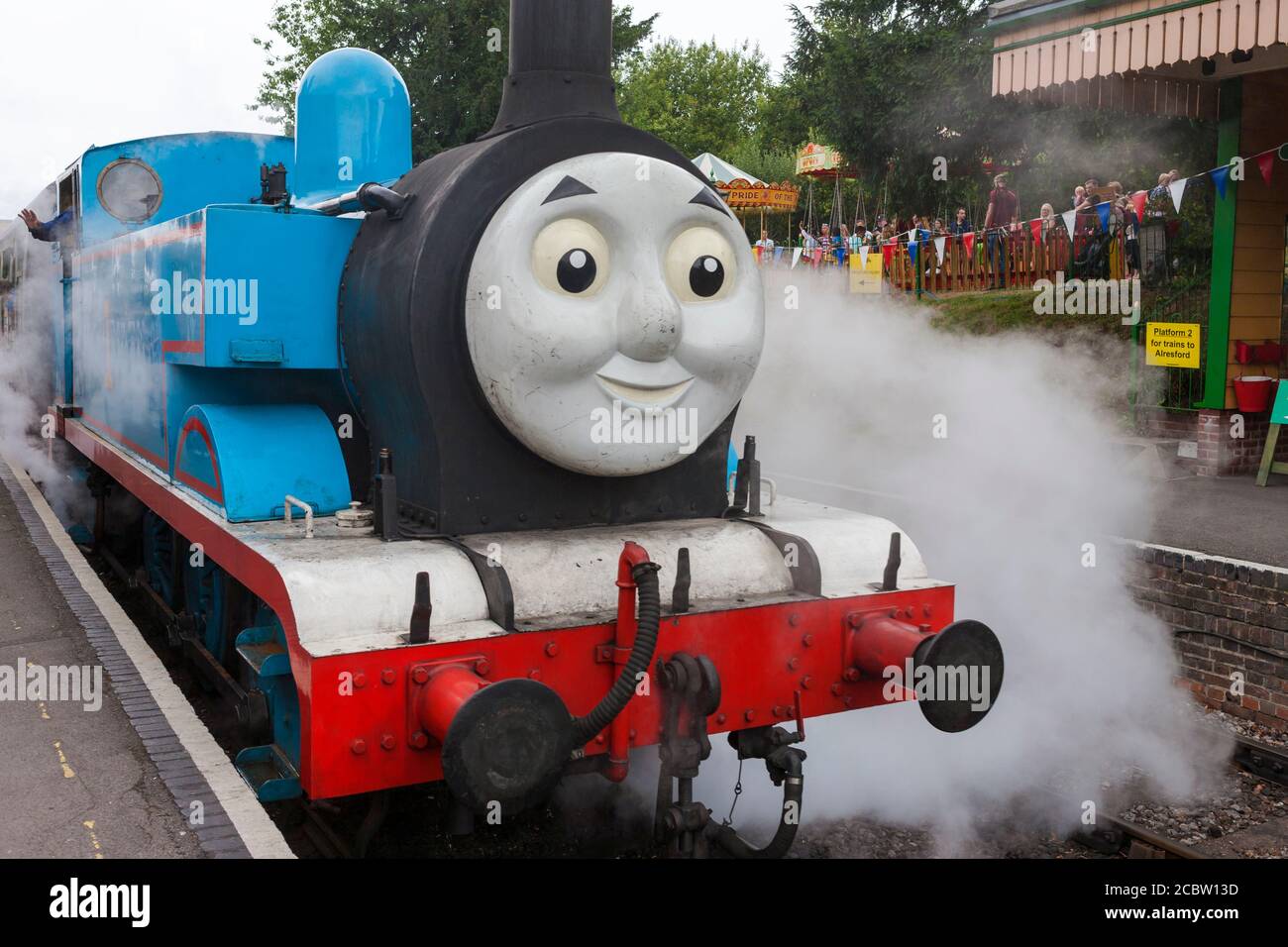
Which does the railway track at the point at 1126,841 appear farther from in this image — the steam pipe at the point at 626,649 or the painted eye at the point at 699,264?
the painted eye at the point at 699,264

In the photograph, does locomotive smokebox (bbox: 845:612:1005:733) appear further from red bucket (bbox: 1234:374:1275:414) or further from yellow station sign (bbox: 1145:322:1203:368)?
yellow station sign (bbox: 1145:322:1203:368)

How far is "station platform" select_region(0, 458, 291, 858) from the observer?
10.3ft

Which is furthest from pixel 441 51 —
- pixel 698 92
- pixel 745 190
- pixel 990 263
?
pixel 698 92

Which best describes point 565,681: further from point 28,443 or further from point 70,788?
point 28,443

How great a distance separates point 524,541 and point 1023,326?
11007 millimetres

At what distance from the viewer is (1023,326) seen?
13.2m

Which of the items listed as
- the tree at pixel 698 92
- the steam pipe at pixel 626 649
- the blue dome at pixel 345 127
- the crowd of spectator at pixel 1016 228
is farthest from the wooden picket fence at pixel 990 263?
the tree at pixel 698 92

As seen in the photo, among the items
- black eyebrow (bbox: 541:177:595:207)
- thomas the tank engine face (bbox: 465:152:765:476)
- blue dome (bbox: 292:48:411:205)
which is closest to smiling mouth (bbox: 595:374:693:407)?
thomas the tank engine face (bbox: 465:152:765:476)

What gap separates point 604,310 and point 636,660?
100cm

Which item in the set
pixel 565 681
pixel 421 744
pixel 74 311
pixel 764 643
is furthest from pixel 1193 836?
pixel 74 311

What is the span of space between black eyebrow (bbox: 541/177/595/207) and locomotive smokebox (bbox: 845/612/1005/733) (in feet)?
5.06

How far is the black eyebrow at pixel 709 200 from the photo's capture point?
3434 millimetres

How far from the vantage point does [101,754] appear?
376 cm

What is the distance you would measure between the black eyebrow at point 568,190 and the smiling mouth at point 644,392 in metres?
0.51
